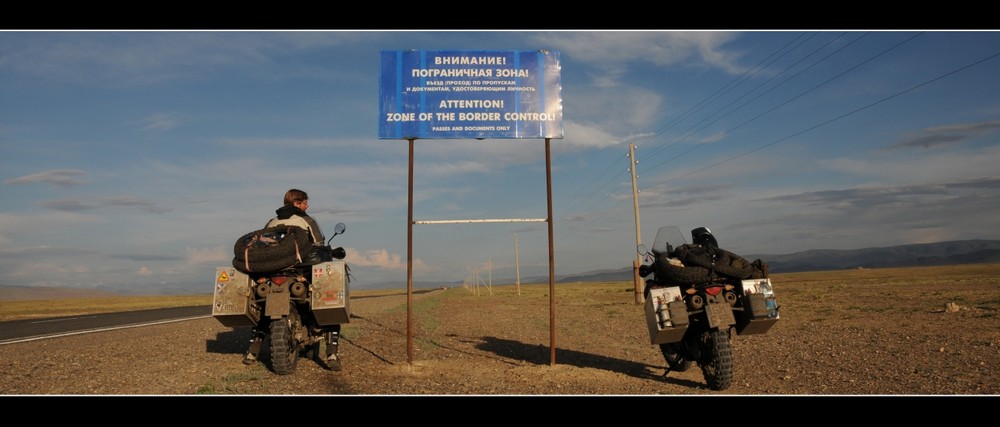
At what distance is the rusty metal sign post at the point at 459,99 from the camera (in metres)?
11.2

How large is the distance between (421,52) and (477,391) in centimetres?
620

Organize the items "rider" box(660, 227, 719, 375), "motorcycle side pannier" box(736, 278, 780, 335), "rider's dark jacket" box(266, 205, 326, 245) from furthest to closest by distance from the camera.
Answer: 1. "rider's dark jacket" box(266, 205, 326, 245)
2. "rider" box(660, 227, 719, 375)
3. "motorcycle side pannier" box(736, 278, 780, 335)

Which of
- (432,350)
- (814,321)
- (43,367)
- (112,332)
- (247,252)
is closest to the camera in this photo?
(247,252)

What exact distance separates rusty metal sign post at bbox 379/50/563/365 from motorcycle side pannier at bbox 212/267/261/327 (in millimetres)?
2849

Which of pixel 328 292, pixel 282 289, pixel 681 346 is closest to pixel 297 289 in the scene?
pixel 282 289

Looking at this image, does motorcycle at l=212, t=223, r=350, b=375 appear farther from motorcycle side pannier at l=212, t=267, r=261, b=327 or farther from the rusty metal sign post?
the rusty metal sign post

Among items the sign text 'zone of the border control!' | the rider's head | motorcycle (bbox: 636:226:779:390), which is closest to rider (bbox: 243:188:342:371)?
the rider's head

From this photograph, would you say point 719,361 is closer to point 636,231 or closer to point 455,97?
point 455,97

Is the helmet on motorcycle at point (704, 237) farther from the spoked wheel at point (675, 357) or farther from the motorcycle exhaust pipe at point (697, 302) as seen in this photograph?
the spoked wheel at point (675, 357)

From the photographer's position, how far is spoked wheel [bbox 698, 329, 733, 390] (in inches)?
316

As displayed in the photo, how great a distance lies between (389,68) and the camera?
1118 cm

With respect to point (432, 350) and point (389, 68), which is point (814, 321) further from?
point (389, 68)

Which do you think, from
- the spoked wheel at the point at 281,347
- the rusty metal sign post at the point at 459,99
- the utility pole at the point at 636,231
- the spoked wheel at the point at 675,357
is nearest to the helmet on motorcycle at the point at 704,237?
the spoked wheel at the point at 675,357

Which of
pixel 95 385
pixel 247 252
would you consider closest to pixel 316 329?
pixel 247 252
